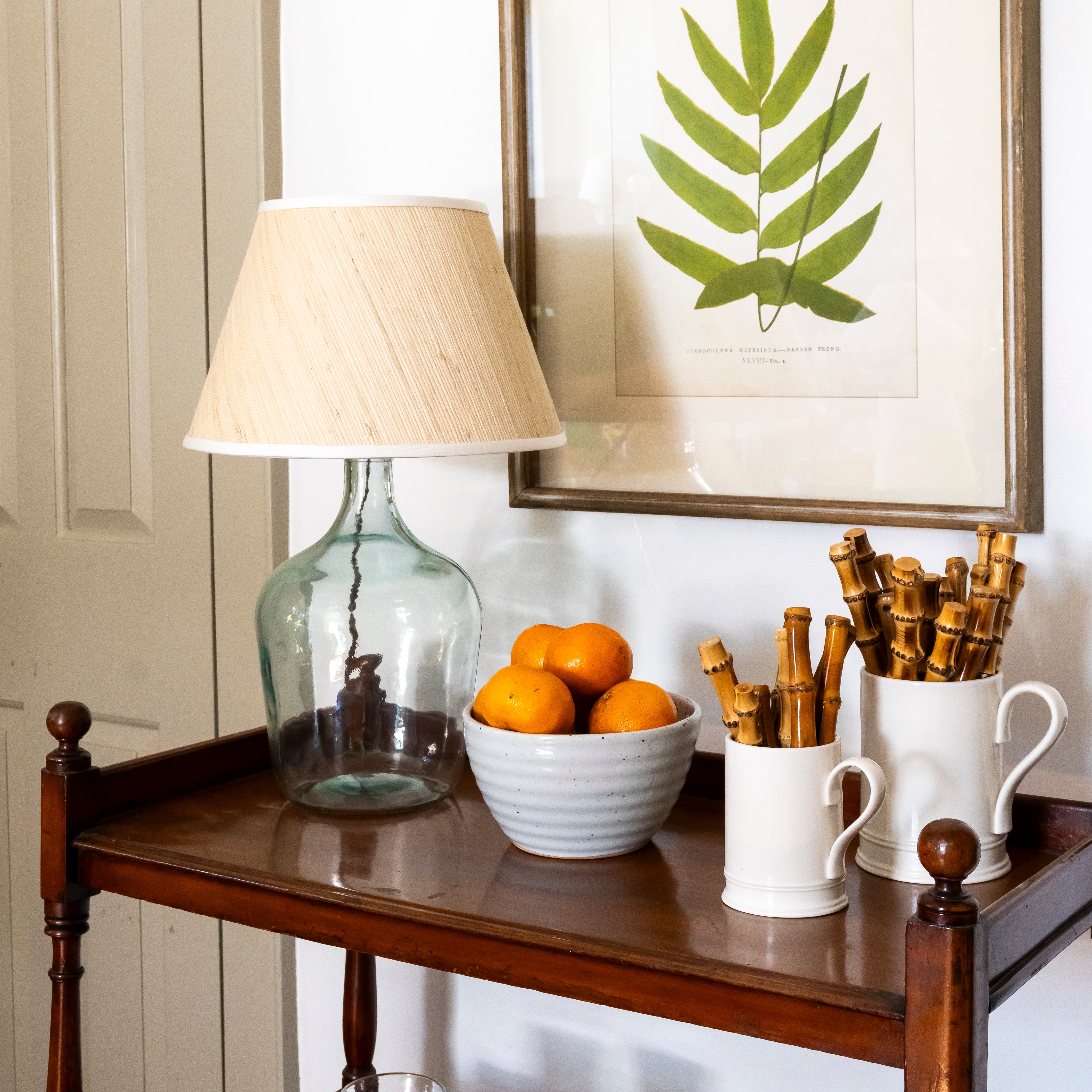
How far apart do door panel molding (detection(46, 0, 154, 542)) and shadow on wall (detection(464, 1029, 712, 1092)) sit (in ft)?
2.68

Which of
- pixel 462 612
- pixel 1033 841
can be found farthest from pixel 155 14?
pixel 1033 841

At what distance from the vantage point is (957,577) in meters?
0.90

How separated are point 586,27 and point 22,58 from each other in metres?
0.91

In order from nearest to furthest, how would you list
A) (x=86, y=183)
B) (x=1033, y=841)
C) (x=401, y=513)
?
(x=1033, y=841), (x=401, y=513), (x=86, y=183)

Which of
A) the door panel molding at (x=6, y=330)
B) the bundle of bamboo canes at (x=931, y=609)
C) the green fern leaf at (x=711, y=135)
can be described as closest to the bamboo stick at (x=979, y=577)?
the bundle of bamboo canes at (x=931, y=609)

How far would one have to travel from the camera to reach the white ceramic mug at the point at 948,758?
0.84 meters

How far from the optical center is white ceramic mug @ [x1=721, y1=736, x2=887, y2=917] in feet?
2.67

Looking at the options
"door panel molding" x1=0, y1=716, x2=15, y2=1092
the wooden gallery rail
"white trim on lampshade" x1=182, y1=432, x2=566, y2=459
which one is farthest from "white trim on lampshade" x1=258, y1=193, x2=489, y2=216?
"door panel molding" x1=0, y1=716, x2=15, y2=1092

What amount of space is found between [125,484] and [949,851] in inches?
50.6

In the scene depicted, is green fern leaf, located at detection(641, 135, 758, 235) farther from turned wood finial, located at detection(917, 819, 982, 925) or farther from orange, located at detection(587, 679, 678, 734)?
turned wood finial, located at detection(917, 819, 982, 925)

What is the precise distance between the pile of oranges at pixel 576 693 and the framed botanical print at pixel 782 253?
22 centimetres

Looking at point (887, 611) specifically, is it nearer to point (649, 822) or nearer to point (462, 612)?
point (649, 822)

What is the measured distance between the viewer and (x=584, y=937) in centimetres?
80

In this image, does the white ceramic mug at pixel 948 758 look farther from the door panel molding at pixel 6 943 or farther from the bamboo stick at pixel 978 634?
the door panel molding at pixel 6 943
